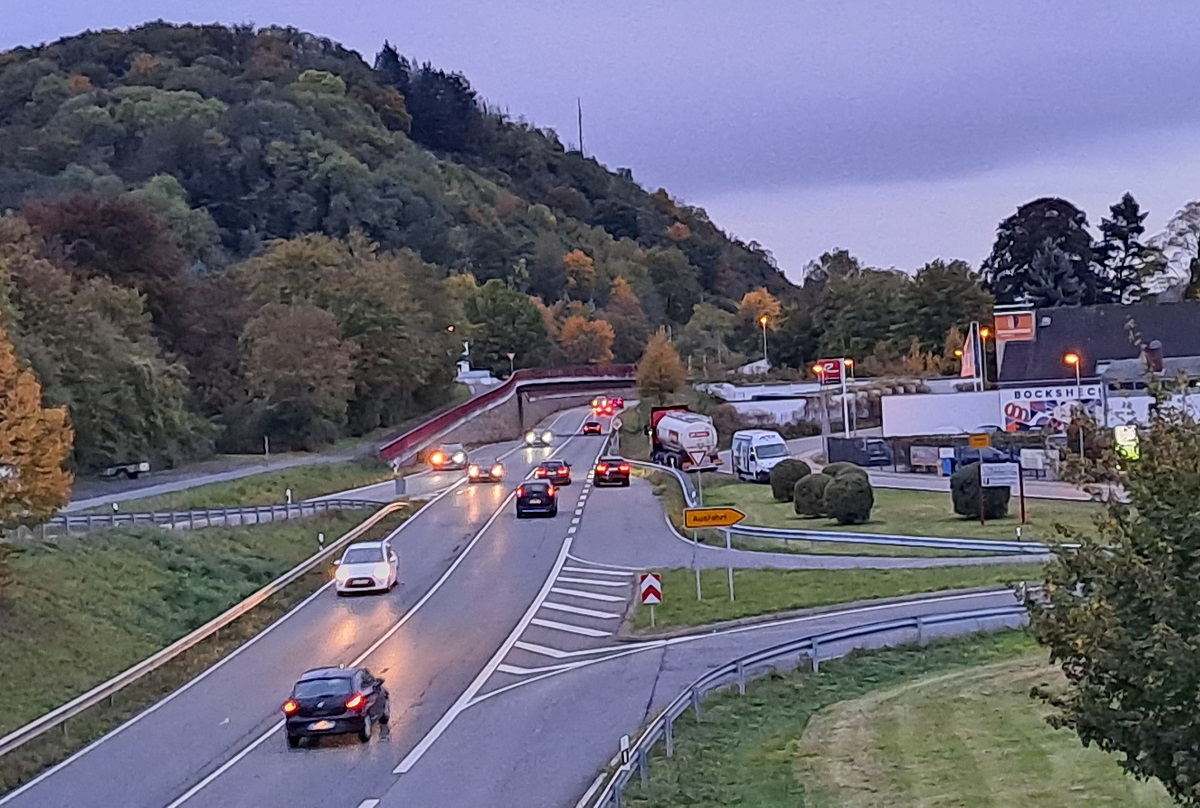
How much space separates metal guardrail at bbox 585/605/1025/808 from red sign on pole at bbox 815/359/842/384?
5287cm

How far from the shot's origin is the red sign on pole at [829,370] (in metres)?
87.2

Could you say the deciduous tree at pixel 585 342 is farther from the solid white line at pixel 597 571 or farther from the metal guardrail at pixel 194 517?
the solid white line at pixel 597 571

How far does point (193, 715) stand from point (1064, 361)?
71.0 meters

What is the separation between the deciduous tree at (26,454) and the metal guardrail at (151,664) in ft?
14.5

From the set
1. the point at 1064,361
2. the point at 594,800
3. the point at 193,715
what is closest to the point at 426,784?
the point at 594,800

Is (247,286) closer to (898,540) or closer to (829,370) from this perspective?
(829,370)

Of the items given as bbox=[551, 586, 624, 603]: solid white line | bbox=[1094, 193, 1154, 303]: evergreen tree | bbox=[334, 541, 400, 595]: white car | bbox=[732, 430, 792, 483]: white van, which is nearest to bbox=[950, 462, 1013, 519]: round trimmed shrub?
bbox=[551, 586, 624, 603]: solid white line

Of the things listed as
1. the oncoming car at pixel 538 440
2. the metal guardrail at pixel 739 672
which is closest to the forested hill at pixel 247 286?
the oncoming car at pixel 538 440

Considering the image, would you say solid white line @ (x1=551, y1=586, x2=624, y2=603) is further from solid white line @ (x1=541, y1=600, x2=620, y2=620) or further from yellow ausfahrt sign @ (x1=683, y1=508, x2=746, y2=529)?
yellow ausfahrt sign @ (x1=683, y1=508, x2=746, y2=529)

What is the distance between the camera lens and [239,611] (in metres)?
37.0

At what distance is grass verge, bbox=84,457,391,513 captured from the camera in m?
55.1

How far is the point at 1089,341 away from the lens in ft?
299

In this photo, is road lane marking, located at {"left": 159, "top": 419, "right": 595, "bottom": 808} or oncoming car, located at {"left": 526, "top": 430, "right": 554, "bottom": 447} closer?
road lane marking, located at {"left": 159, "top": 419, "right": 595, "bottom": 808}

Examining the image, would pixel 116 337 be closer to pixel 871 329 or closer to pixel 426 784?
pixel 426 784
